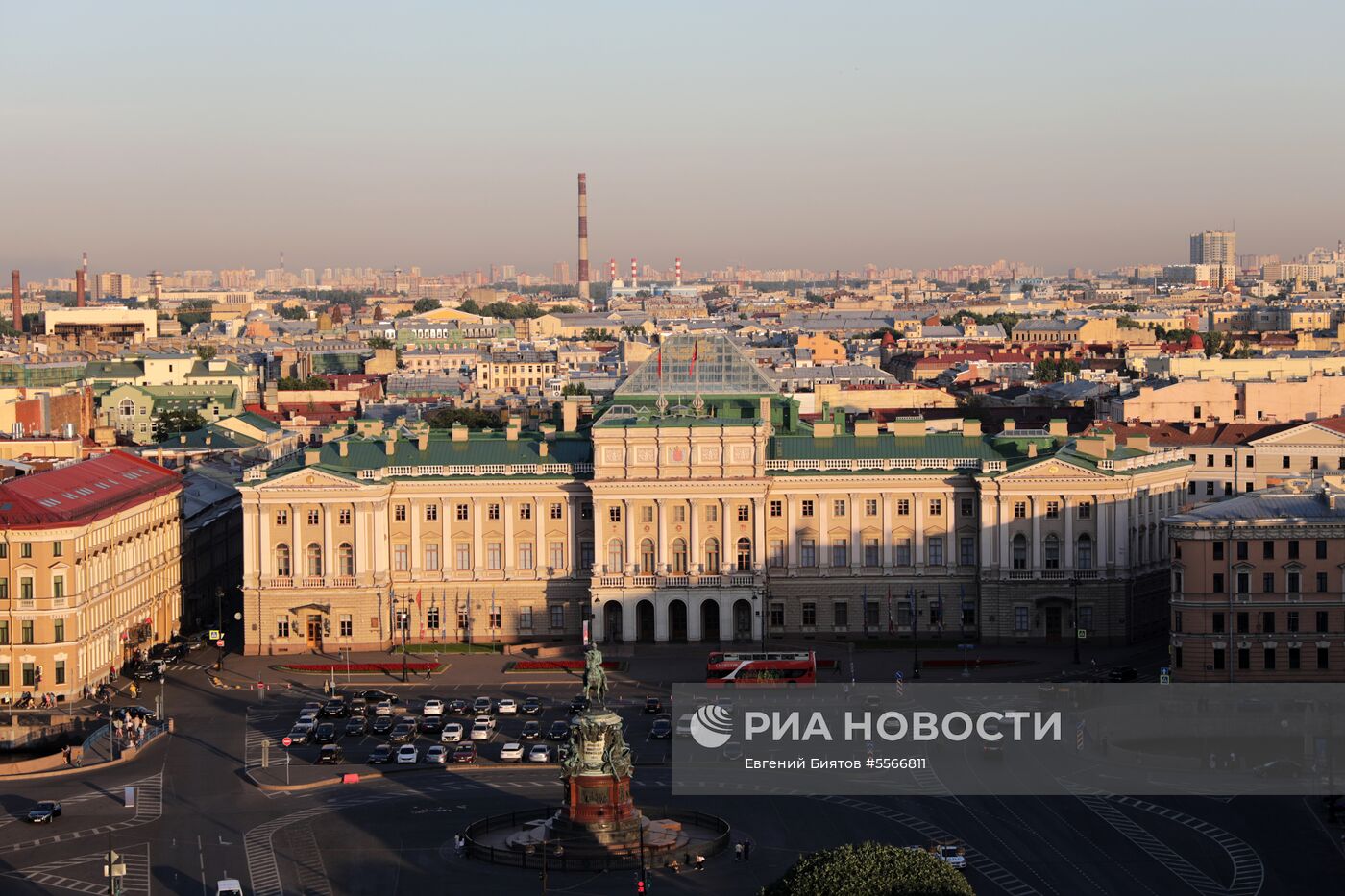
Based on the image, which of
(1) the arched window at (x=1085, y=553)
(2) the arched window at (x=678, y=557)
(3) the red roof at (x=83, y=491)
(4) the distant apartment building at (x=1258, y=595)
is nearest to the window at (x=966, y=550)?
(1) the arched window at (x=1085, y=553)

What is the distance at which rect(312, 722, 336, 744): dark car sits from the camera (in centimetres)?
8306

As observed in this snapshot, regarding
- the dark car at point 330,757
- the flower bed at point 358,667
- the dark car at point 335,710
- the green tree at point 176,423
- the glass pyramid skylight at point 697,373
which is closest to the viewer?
the dark car at point 330,757

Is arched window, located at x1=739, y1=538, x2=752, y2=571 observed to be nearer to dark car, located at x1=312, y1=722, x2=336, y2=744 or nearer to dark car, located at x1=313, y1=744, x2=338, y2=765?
dark car, located at x1=312, y1=722, x2=336, y2=744

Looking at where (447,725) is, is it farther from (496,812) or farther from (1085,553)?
(1085,553)

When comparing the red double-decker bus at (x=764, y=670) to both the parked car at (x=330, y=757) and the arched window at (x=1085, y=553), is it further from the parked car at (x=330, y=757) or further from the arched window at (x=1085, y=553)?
the parked car at (x=330, y=757)

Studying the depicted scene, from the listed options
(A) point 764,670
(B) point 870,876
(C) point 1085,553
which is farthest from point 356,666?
(B) point 870,876

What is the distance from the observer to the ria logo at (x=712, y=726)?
263 feet

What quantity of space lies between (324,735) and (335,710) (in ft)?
18.7

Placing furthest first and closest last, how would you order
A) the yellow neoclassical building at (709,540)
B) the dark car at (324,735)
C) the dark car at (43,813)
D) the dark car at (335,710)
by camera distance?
the yellow neoclassical building at (709,540)
the dark car at (335,710)
the dark car at (324,735)
the dark car at (43,813)

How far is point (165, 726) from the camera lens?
86562mm

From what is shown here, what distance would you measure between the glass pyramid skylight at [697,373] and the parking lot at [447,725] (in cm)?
1997

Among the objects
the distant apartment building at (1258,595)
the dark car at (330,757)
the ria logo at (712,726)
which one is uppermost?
the distant apartment building at (1258,595)

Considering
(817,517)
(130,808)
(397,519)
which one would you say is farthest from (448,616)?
(130,808)

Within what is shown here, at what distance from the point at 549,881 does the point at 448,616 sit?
42179 millimetres
